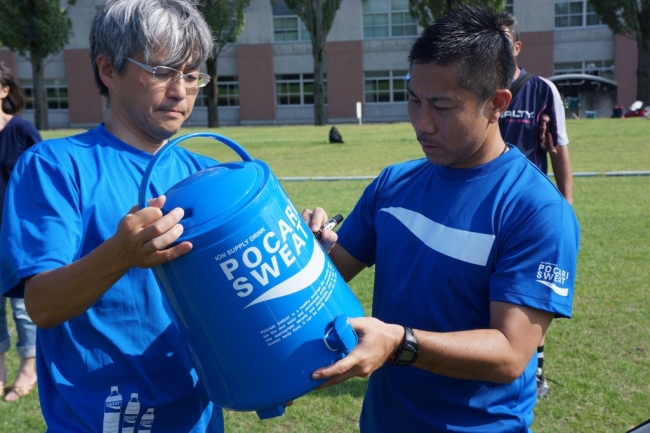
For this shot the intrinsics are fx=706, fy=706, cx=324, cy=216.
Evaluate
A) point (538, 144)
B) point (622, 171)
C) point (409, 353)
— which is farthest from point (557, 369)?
point (622, 171)

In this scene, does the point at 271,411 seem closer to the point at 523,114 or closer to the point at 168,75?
the point at 168,75

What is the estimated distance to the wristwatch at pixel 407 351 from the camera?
5.64ft

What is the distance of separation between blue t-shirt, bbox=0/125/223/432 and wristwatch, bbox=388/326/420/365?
2.05 feet

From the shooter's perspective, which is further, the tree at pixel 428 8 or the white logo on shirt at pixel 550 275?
the tree at pixel 428 8

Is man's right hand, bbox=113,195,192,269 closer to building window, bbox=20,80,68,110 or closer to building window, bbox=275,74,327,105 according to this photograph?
building window, bbox=275,74,327,105

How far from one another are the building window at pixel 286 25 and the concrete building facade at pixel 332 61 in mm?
62

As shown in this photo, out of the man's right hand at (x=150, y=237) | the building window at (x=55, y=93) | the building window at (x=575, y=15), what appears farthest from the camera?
the building window at (x=55, y=93)

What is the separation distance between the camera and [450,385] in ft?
6.50

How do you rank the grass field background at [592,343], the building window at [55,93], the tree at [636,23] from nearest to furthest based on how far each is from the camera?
1. the grass field background at [592,343]
2. the tree at [636,23]
3. the building window at [55,93]

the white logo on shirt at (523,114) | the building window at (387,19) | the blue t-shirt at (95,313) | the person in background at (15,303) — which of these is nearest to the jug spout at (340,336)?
the blue t-shirt at (95,313)

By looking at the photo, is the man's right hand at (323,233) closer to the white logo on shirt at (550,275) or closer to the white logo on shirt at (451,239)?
the white logo on shirt at (451,239)

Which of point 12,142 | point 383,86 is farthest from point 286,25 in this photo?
point 12,142

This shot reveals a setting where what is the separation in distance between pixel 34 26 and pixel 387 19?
800 inches

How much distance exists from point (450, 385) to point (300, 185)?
10.1 metres
